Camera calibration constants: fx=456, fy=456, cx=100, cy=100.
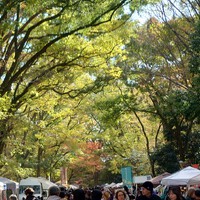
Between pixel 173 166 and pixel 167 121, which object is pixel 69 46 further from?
pixel 173 166

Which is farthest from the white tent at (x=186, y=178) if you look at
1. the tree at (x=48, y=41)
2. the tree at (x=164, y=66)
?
the tree at (x=164, y=66)

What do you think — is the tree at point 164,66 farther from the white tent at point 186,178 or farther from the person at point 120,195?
the person at point 120,195

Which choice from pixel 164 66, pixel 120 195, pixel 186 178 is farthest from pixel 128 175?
pixel 120 195

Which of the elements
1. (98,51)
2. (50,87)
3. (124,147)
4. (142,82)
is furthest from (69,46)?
(124,147)

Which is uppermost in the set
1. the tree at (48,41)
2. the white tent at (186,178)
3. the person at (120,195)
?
the tree at (48,41)

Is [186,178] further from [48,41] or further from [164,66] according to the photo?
[164,66]

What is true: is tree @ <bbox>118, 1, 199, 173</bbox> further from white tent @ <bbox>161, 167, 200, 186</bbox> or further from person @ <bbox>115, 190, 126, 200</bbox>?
person @ <bbox>115, 190, 126, 200</bbox>

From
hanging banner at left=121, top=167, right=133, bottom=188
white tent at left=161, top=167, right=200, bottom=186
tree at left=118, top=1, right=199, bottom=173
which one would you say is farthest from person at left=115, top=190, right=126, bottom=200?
hanging banner at left=121, top=167, right=133, bottom=188

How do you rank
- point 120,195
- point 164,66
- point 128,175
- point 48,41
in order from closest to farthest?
point 120,195 → point 48,41 → point 128,175 → point 164,66

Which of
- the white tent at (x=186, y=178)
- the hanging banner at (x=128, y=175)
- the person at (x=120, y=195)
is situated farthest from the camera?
the hanging banner at (x=128, y=175)

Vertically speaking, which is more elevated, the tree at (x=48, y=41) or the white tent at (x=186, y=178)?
the tree at (x=48, y=41)

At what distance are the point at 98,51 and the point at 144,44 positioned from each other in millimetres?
7596

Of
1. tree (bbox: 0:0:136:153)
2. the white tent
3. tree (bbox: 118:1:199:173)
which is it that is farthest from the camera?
tree (bbox: 118:1:199:173)

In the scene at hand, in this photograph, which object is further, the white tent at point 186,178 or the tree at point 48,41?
the white tent at point 186,178
